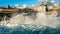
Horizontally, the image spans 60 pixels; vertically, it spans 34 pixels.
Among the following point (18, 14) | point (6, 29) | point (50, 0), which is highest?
point (50, 0)

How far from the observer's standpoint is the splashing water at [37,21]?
2270mm

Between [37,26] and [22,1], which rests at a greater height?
[22,1]

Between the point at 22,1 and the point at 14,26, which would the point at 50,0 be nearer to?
the point at 22,1

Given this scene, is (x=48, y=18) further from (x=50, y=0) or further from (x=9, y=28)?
(x=9, y=28)

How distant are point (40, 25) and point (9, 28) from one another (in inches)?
17.4

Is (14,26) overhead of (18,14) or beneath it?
beneath

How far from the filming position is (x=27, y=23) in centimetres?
228

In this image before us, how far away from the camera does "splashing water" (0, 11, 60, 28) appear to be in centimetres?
227

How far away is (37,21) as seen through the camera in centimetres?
228

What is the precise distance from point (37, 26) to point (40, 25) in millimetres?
45

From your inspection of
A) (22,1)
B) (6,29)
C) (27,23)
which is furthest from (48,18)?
(6,29)

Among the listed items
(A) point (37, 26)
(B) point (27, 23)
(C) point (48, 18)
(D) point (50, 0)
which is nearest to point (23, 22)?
(B) point (27, 23)

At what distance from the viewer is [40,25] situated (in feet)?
7.46

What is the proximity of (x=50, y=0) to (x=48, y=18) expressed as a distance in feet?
0.86
